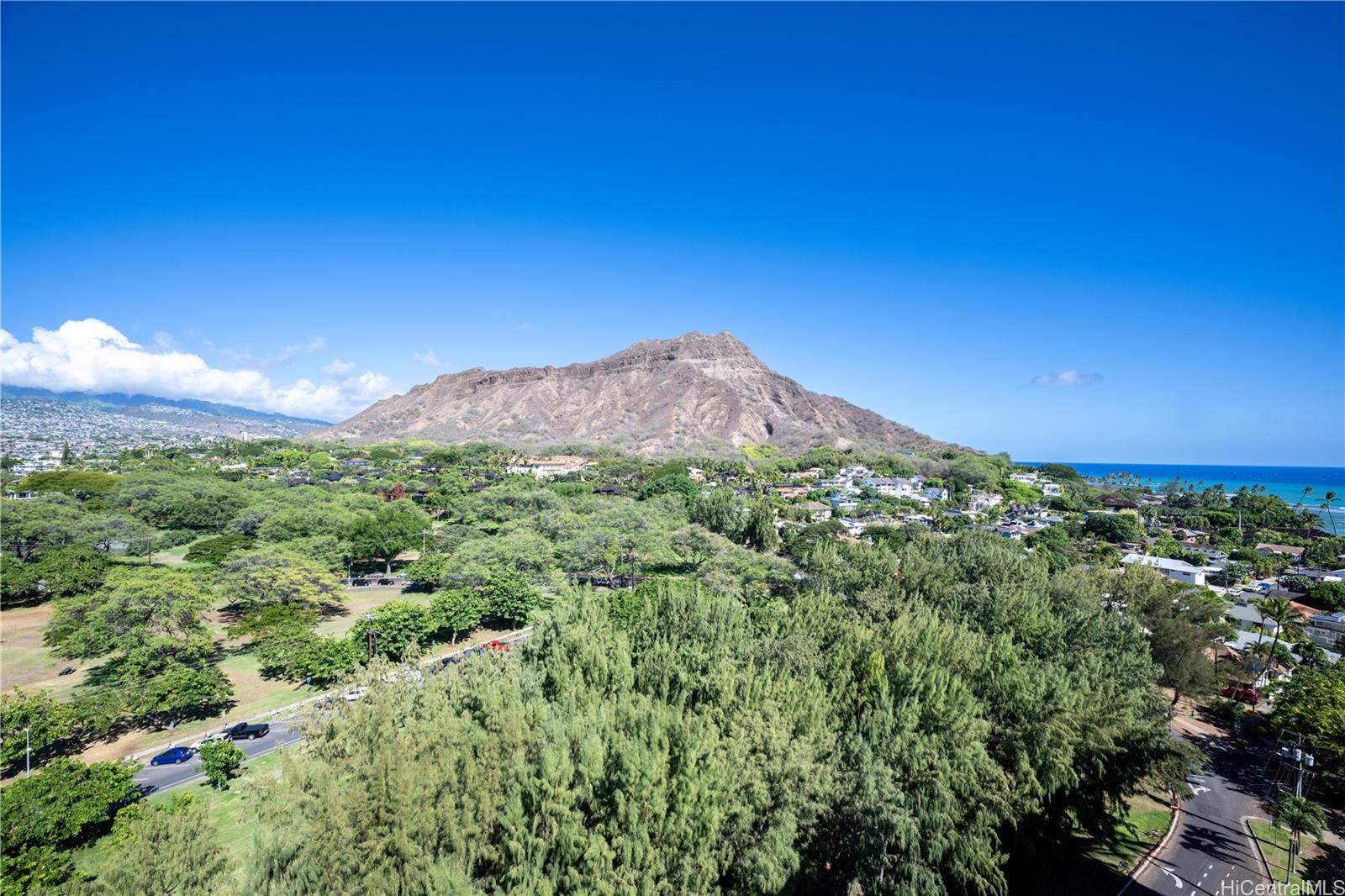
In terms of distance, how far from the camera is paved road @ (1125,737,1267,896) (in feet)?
54.9

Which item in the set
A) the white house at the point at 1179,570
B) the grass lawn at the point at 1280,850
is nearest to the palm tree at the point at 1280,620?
the white house at the point at 1179,570

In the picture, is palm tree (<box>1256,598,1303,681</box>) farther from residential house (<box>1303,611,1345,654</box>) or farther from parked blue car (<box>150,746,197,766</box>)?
parked blue car (<box>150,746,197,766</box>)

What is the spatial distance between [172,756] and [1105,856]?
3291cm

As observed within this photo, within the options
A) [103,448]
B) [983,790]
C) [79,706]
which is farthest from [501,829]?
[103,448]

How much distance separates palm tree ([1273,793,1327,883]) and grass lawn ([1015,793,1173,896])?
286 centimetres

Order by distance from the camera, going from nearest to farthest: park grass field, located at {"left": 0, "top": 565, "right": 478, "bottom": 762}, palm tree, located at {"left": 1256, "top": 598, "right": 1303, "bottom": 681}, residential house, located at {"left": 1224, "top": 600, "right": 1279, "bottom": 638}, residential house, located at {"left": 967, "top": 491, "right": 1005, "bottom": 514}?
park grass field, located at {"left": 0, "top": 565, "right": 478, "bottom": 762}, palm tree, located at {"left": 1256, "top": 598, "right": 1303, "bottom": 681}, residential house, located at {"left": 1224, "top": 600, "right": 1279, "bottom": 638}, residential house, located at {"left": 967, "top": 491, "right": 1005, "bottom": 514}

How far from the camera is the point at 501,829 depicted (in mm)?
13398

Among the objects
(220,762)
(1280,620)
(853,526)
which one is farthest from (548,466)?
(1280,620)

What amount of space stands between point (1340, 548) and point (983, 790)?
82.0 m

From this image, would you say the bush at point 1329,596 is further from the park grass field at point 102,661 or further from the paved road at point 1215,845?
the park grass field at point 102,661

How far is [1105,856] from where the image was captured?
18141 mm

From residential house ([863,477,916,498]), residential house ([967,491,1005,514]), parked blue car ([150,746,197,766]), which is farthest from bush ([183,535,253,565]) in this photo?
residential house ([967,491,1005,514])

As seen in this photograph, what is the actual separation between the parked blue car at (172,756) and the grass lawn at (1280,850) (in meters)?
36.9

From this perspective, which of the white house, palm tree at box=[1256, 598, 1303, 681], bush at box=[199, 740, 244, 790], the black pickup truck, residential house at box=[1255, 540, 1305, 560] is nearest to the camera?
bush at box=[199, 740, 244, 790]
